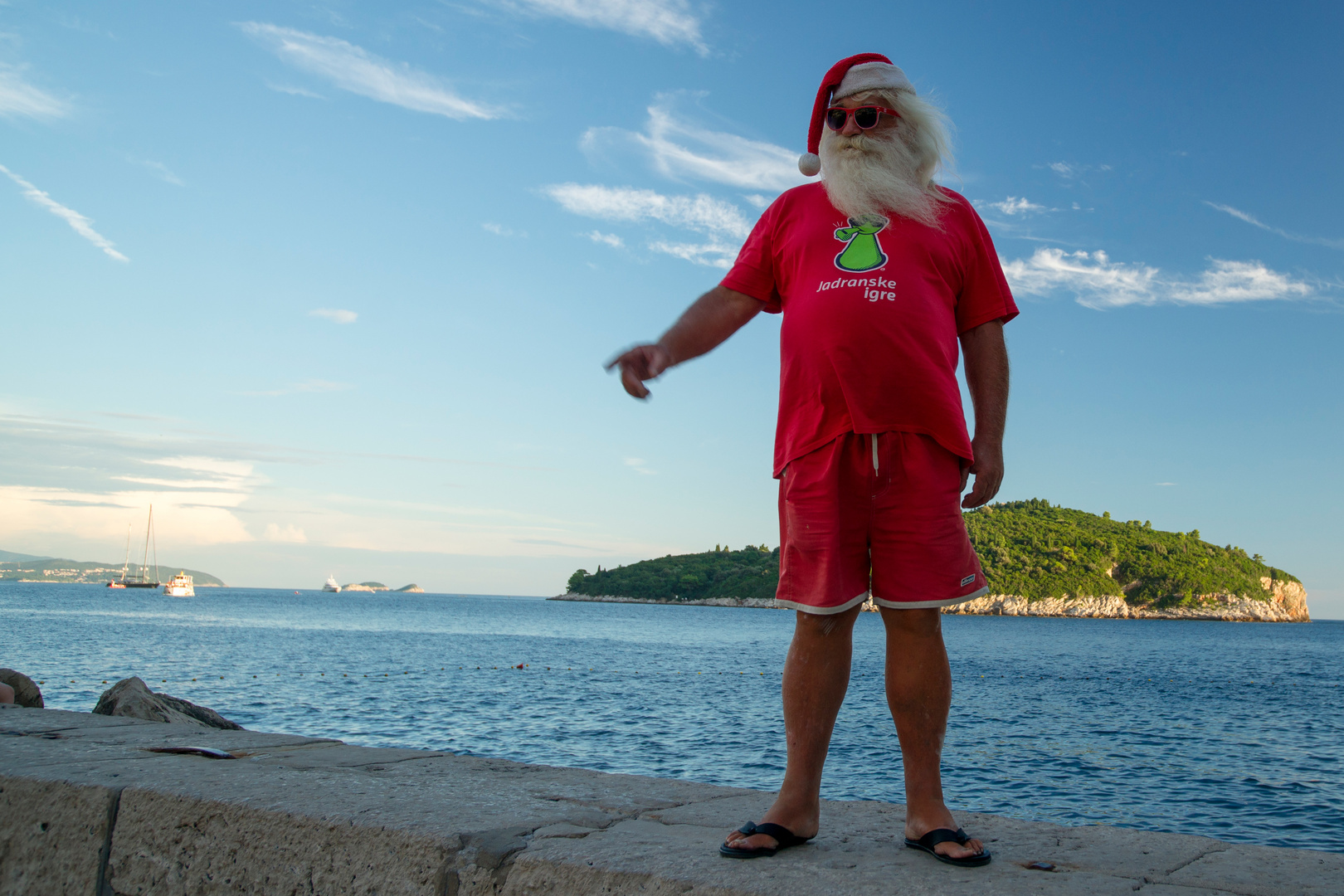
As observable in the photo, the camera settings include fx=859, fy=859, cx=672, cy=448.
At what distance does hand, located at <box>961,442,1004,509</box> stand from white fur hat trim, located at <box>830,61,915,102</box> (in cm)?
106

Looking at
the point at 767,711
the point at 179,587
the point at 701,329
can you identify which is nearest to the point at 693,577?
the point at 179,587

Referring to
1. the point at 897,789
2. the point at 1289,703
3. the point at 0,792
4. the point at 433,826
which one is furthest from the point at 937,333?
the point at 1289,703

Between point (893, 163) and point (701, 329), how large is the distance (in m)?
0.71

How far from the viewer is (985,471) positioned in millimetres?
2324

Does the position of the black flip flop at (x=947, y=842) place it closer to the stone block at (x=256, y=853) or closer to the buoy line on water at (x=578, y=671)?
the stone block at (x=256, y=853)

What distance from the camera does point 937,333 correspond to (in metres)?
2.24

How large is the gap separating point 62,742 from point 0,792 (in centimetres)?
81

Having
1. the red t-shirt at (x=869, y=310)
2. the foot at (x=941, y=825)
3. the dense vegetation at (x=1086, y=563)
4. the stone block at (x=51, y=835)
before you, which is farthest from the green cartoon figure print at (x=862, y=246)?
the dense vegetation at (x=1086, y=563)

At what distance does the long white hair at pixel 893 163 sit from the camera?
92.9 inches

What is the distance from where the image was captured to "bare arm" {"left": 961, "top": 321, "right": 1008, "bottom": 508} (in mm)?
2342

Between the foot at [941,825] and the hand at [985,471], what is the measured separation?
78 cm

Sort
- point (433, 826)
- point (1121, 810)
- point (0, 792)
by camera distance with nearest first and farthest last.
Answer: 1. point (433, 826)
2. point (0, 792)
3. point (1121, 810)

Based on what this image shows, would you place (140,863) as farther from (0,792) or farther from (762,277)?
(762,277)

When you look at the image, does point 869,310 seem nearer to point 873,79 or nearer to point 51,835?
point 873,79
